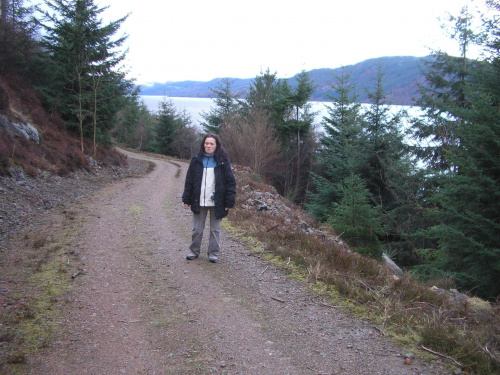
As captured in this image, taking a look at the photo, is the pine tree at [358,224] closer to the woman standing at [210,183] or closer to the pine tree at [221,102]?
the woman standing at [210,183]

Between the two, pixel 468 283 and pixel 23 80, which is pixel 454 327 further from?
pixel 23 80

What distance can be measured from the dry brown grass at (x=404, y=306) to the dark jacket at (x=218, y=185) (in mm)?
1453

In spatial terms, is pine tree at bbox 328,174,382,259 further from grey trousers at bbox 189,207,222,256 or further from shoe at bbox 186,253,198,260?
shoe at bbox 186,253,198,260

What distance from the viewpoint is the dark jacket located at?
234 inches

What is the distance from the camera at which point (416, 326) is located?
154 inches

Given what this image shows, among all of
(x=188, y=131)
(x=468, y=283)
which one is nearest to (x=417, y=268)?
(x=468, y=283)

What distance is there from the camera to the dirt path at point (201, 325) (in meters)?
3.33

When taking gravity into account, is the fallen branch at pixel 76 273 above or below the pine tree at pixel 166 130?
below

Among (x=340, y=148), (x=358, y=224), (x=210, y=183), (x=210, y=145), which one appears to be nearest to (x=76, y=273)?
(x=210, y=183)

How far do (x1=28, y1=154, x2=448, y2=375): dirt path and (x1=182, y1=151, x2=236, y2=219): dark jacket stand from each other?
40.8 inches

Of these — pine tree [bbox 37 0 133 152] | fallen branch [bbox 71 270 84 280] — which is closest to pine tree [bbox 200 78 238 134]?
pine tree [bbox 37 0 133 152]

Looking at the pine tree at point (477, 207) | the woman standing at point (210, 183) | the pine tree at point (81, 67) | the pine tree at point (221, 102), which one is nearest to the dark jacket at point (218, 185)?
the woman standing at point (210, 183)

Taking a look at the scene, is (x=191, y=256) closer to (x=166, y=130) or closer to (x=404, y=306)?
(x=404, y=306)

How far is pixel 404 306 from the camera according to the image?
4.46 m
